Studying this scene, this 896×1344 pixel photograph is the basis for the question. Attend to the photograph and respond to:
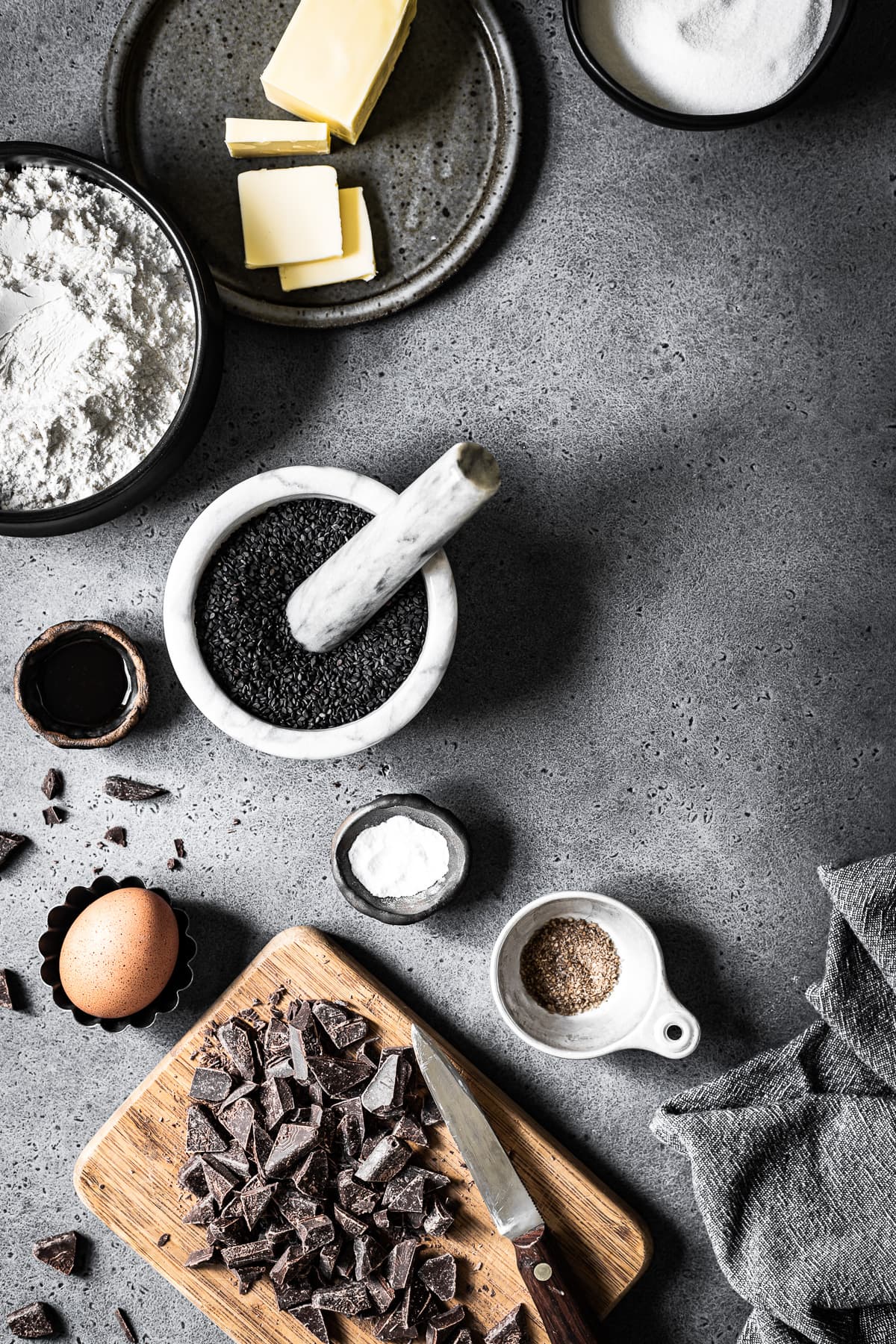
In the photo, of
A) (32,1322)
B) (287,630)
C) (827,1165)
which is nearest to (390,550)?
(287,630)

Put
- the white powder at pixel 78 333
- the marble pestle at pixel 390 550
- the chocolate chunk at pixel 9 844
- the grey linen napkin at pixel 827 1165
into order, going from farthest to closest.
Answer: the chocolate chunk at pixel 9 844 < the grey linen napkin at pixel 827 1165 < the white powder at pixel 78 333 < the marble pestle at pixel 390 550

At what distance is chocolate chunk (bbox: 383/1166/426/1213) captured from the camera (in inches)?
51.3

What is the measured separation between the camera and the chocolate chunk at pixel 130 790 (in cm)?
138

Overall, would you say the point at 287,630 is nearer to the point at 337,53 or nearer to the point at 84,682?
the point at 84,682

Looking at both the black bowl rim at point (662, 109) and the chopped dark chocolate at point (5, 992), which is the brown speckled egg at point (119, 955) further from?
the black bowl rim at point (662, 109)

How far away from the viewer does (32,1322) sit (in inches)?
55.0

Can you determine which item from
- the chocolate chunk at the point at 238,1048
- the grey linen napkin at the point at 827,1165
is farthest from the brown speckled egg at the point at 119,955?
the grey linen napkin at the point at 827,1165

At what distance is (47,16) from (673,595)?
1.24 m

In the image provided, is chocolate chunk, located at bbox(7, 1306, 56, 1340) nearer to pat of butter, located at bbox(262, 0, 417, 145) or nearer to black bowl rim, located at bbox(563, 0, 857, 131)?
pat of butter, located at bbox(262, 0, 417, 145)

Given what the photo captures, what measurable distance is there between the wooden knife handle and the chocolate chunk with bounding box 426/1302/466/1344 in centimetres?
11

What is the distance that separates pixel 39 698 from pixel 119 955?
392 millimetres

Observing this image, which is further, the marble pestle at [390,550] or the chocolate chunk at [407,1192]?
the chocolate chunk at [407,1192]

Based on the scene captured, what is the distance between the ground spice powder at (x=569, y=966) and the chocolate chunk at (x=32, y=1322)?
2.92 ft

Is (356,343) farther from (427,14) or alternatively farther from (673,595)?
(673,595)
